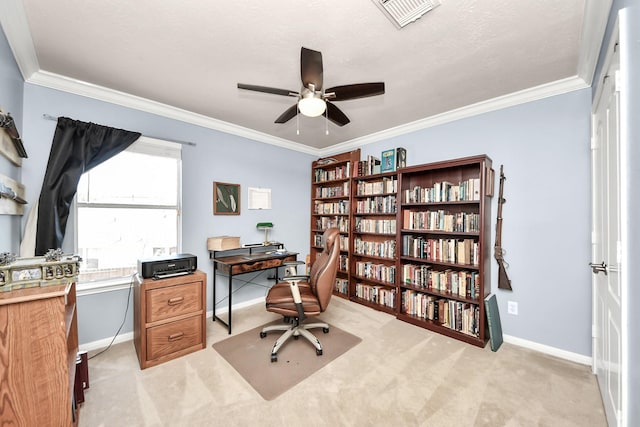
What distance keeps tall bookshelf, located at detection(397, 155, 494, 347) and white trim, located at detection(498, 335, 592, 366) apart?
0.26 metres

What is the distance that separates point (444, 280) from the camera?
2.60 m

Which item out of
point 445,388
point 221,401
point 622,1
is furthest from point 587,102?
point 221,401

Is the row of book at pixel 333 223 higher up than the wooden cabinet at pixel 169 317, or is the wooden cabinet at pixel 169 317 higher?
the row of book at pixel 333 223

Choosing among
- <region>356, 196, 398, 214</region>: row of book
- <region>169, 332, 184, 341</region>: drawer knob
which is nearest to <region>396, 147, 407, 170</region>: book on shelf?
<region>356, 196, 398, 214</region>: row of book

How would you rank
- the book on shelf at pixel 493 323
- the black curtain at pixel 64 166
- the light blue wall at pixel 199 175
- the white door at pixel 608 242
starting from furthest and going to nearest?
the book on shelf at pixel 493 323 < the light blue wall at pixel 199 175 < the black curtain at pixel 64 166 < the white door at pixel 608 242

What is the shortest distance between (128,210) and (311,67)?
230 centimetres

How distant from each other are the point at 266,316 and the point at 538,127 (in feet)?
11.4

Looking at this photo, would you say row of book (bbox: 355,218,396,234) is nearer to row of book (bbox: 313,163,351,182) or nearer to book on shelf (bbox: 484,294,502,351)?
row of book (bbox: 313,163,351,182)

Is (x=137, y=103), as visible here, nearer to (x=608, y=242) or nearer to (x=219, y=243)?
(x=219, y=243)

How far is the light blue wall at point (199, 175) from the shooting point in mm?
2018

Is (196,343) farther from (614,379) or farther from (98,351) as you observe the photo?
(614,379)

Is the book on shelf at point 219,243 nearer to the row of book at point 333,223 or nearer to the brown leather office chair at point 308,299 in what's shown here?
the brown leather office chair at point 308,299

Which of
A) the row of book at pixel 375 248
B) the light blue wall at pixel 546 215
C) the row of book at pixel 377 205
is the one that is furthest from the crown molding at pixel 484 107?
the row of book at pixel 375 248

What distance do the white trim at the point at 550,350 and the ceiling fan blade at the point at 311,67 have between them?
2880mm
